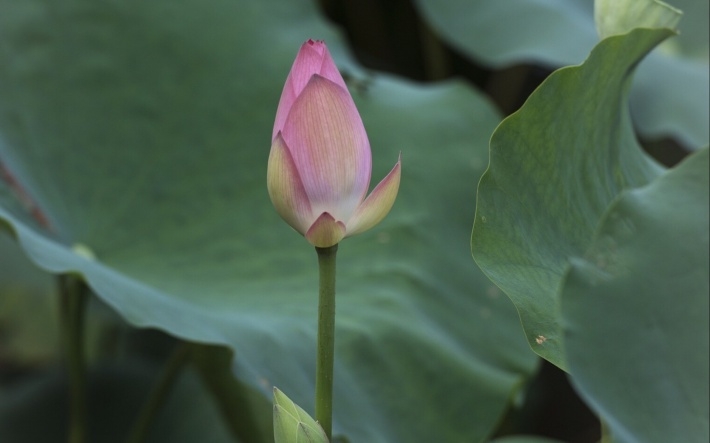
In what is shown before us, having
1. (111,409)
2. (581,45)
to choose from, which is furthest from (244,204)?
(581,45)

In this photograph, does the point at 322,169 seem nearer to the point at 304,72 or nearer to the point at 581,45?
the point at 304,72

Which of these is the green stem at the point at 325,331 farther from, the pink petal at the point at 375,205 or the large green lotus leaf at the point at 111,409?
the large green lotus leaf at the point at 111,409

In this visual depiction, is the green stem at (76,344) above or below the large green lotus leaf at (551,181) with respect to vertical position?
below

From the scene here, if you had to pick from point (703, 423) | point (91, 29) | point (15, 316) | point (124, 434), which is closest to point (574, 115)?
point (703, 423)

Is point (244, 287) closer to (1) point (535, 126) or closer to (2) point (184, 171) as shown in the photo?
(2) point (184, 171)

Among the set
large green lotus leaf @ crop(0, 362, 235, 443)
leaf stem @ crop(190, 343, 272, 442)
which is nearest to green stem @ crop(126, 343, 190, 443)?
leaf stem @ crop(190, 343, 272, 442)

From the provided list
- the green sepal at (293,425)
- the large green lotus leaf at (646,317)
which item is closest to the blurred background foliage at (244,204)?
the green sepal at (293,425)

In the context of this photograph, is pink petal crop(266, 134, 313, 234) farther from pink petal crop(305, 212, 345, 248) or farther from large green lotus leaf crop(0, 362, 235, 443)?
large green lotus leaf crop(0, 362, 235, 443)
